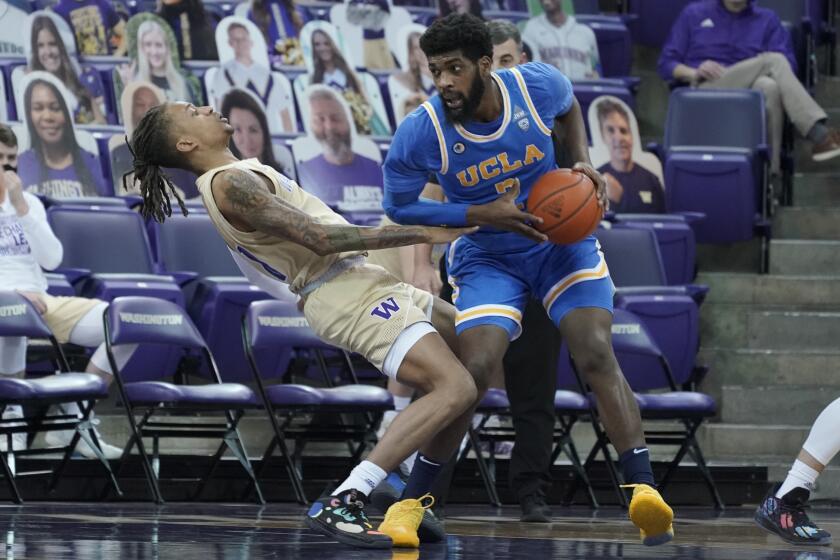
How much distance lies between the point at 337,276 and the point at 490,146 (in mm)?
640

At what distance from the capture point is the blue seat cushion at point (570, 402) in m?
7.16

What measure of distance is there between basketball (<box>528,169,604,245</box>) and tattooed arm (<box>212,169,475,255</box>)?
1.09 ft

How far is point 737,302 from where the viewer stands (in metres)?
9.00

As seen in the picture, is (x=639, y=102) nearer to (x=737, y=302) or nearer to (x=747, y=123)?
(x=747, y=123)

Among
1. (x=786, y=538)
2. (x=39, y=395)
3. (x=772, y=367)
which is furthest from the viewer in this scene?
(x=772, y=367)

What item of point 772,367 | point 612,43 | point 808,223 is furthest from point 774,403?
point 612,43

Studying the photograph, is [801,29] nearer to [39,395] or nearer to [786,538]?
[39,395]

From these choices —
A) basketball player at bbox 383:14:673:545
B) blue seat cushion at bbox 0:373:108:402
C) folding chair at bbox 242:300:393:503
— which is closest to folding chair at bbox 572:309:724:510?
folding chair at bbox 242:300:393:503

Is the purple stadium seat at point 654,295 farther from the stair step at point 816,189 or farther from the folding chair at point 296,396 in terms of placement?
the stair step at point 816,189

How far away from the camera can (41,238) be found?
7.27 metres

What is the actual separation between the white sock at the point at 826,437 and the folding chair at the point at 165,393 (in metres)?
2.72

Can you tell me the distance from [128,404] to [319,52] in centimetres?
343

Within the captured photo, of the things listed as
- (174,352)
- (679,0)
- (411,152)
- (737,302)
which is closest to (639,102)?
(679,0)

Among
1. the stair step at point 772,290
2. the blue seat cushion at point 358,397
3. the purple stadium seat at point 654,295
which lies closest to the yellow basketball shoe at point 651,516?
the blue seat cushion at point 358,397
